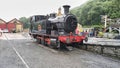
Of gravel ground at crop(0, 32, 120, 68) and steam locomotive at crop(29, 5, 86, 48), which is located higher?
steam locomotive at crop(29, 5, 86, 48)

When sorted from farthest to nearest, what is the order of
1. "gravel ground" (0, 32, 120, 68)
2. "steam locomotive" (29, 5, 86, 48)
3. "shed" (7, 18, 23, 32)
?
"shed" (7, 18, 23, 32)
"steam locomotive" (29, 5, 86, 48)
"gravel ground" (0, 32, 120, 68)

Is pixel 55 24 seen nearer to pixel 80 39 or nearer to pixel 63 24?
pixel 63 24

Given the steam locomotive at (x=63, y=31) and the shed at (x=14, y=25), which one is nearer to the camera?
the steam locomotive at (x=63, y=31)

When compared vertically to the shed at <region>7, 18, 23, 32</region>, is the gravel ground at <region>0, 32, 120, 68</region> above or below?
below

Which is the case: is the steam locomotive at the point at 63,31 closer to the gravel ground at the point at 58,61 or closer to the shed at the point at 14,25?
the gravel ground at the point at 58,61

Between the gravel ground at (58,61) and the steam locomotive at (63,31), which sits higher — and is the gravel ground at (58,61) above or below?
below

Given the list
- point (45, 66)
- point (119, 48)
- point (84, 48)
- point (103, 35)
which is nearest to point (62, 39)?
point (84, 48)

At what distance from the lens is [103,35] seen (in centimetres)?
4334

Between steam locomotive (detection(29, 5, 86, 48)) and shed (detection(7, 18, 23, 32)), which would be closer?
steam locomotive (detection(29, 5, 86, 48))

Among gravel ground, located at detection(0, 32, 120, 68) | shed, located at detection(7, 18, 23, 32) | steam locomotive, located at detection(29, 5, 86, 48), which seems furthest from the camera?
shed, located at detection(7, 18, 23, 32)

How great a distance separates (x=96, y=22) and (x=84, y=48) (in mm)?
66213

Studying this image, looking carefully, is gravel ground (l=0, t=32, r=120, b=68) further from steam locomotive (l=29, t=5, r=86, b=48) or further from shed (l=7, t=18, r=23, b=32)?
shed (l=7, t=18, r=23, b=32)

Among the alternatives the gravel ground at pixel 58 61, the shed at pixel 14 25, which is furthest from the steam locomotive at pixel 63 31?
the shed at pixel 14 25

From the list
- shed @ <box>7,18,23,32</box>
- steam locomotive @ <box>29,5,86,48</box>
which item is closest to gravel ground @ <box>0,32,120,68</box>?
steam locomotive @ <box>29,5,86,48</box>
